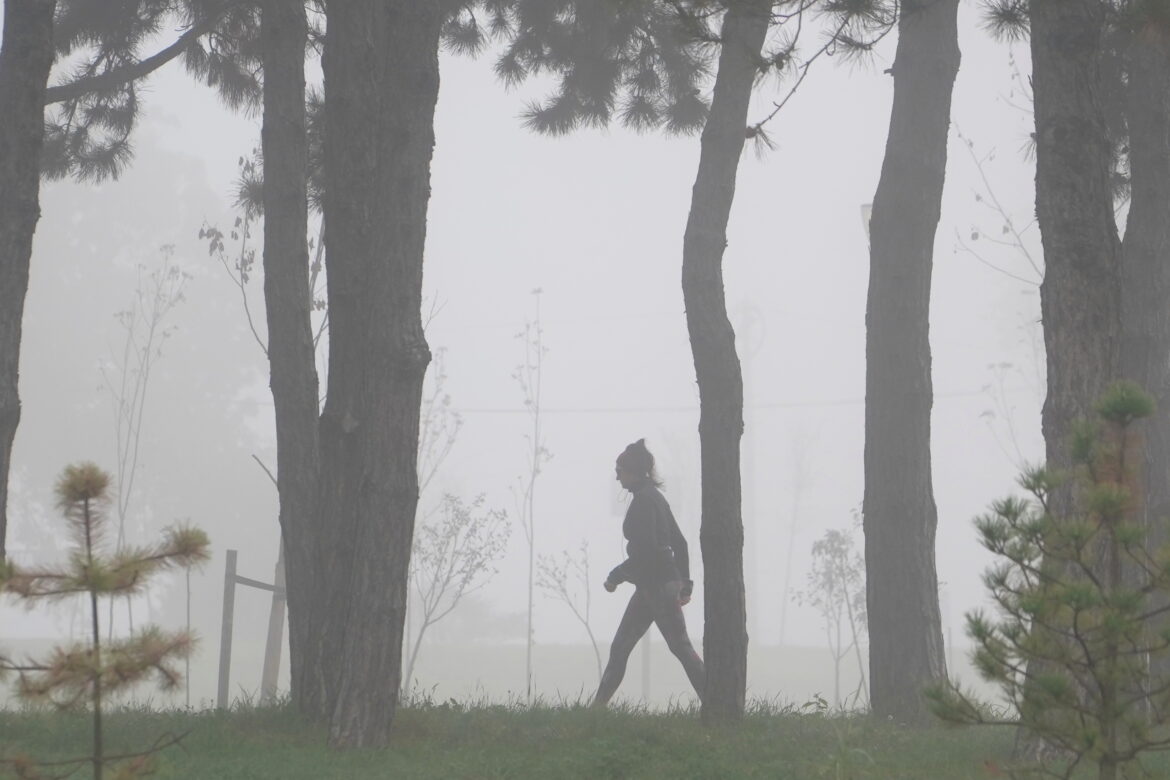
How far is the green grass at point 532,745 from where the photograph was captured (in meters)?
5.56

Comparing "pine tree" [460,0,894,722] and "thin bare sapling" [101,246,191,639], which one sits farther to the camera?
"thin bare sapling" [101,246,191,639]

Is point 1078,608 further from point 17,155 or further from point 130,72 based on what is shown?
point 130,72

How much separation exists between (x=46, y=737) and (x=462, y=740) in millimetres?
2120

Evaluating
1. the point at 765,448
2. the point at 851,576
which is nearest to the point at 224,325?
the point at 765,448

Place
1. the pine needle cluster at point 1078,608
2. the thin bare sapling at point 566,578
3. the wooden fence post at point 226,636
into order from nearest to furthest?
the pine needle cluster at point 1078,608 < the wooden fence post at point 226,636 < the thin bare sapling at point 566,578

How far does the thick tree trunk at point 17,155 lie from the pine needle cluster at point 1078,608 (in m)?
5.24

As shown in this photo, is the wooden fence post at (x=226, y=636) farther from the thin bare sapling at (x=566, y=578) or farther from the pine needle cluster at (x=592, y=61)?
the thin bare sapling at (x=566, y=578)

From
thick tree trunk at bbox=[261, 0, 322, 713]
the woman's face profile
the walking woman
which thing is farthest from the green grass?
the woman's face profile

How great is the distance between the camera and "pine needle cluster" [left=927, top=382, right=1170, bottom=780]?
3270 millimetres

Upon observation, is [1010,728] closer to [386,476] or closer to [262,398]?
[386,476]

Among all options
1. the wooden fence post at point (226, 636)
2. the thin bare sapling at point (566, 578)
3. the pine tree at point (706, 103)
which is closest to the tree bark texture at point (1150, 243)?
the pine tree at point (706, 103)

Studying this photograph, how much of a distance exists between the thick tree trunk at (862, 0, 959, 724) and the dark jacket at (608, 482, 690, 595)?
1.52 metres

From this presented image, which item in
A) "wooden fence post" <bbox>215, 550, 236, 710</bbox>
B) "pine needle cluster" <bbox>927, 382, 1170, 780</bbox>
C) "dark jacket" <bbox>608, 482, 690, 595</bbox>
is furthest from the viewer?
"wooden fence post" <bbox>215, 550, 236, 710</bbox>

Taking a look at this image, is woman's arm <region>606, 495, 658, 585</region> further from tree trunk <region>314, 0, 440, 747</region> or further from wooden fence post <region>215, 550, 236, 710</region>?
wooden fence post <region>215, 550, 236, 710</region>
